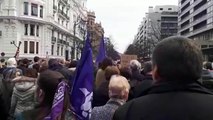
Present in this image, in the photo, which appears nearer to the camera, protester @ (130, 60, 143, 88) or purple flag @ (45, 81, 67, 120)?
purple flag @ (45, 81, 67, 120)

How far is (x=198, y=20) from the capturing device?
10131cm

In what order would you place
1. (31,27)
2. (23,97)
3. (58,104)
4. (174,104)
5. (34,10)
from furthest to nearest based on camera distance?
(31,27)
(34,10)
(23,97)
(58,104)
(174,104)

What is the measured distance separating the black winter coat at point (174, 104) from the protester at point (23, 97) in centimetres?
433

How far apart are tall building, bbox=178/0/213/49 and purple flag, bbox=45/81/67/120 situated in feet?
222

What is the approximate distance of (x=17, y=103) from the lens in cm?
681

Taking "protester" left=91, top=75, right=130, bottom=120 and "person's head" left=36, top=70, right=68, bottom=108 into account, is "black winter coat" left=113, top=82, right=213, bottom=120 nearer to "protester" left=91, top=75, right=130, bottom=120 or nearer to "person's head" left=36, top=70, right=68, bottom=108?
"person's head" left=36, top=70, right=68, bottom=108

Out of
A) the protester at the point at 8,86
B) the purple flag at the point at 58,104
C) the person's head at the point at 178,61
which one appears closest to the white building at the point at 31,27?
the protester at the point at 8,86

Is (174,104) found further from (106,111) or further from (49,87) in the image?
(106,111)

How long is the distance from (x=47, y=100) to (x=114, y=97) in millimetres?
740

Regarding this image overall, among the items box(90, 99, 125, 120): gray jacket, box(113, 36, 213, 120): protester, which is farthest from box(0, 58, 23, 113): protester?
box(113, 36, 213, 120): protester

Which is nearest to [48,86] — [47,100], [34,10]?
[47,100]

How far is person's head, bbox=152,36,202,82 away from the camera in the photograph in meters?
2.53

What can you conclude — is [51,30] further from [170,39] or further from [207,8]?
[170,39]

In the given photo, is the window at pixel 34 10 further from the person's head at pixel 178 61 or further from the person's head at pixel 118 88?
the person's head at pixel 178 61
